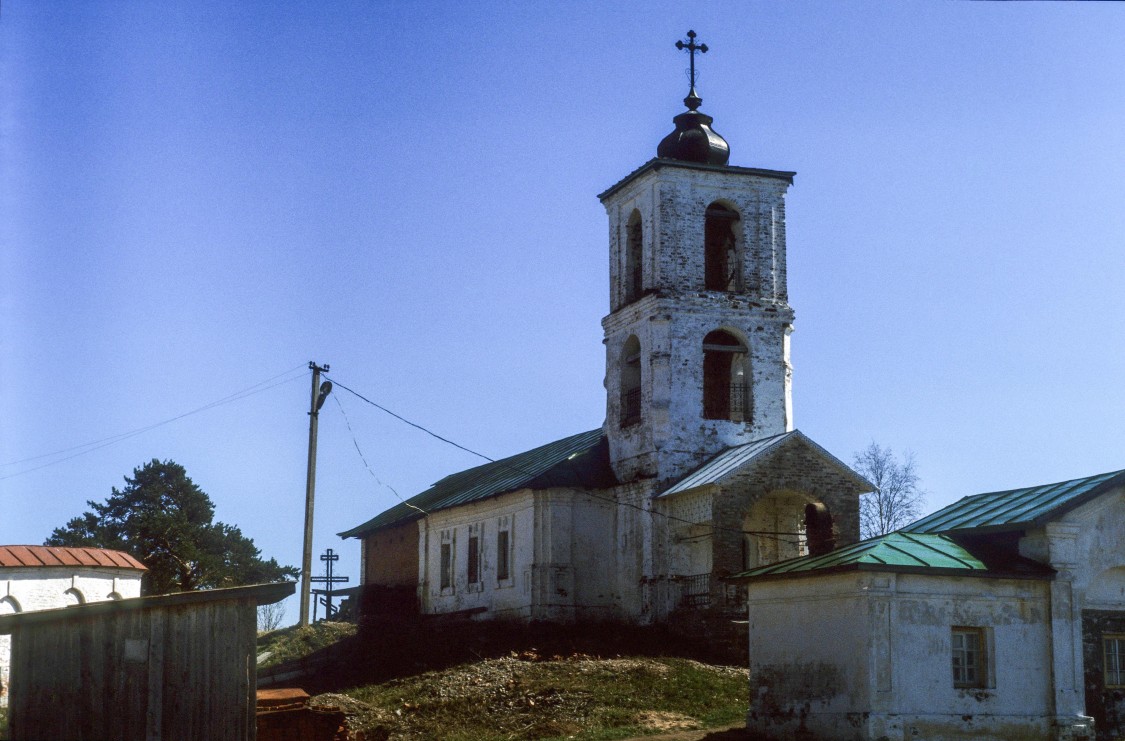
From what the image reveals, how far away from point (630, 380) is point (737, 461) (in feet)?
16.6

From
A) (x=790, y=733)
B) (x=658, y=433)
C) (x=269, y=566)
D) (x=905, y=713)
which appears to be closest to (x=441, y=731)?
(x=790, y=733)

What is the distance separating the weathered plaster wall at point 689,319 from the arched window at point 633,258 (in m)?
0.17

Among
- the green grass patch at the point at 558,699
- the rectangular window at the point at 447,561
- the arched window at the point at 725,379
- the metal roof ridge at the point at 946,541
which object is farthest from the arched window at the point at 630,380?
the metal roof ridge at the point at 946,541

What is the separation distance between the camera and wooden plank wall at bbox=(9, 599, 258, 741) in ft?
58.5

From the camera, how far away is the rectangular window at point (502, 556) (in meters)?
38.6

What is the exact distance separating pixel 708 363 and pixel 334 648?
11.2 m

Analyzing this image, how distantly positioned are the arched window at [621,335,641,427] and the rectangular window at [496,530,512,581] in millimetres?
4342

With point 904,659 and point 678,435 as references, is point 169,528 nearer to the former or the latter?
point 678,435

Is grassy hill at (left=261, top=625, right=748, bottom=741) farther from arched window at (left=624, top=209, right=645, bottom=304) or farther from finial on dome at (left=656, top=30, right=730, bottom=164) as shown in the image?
finial on dome at (left=656, top=30, right=730, bottom=164)

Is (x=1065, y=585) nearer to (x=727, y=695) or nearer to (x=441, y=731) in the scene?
(x=727, y=695)

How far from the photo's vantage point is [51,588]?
93.3 feet

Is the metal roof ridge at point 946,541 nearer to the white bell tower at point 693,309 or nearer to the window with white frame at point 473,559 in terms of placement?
the white bell tower at point 693,309

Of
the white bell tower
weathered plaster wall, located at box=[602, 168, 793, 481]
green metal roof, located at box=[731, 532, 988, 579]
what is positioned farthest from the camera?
the white bell tower

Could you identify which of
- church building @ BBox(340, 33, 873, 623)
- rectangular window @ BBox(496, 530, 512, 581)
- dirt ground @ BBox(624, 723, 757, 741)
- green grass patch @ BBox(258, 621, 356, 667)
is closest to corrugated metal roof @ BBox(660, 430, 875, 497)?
church building @ BBox(340, 33, 873, 623)
